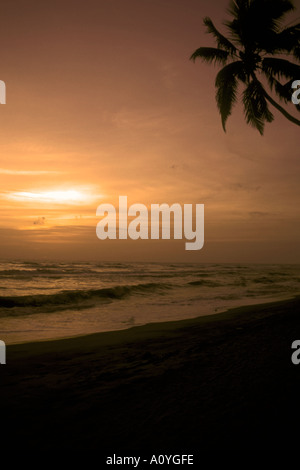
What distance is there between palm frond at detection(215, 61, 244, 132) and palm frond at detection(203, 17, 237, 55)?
1079 millimetres

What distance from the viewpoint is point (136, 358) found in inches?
206

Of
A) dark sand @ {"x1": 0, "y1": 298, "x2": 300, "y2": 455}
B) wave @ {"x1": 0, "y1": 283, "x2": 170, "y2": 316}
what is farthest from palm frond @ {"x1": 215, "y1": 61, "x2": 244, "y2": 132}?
wave @ {"x1": 0, "y1": 283, "x2": 170, "y2": 316}

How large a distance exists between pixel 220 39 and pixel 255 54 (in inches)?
60.7

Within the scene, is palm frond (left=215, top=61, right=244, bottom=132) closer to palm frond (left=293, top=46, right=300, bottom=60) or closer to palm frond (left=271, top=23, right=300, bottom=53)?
palm frond (left=271, top=23, right=300, bottom=53)

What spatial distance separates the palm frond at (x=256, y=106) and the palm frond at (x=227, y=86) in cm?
51

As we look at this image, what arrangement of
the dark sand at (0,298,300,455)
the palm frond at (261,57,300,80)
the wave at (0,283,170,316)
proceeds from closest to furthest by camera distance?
the dark sand at (0,298,300,455)
the palm frond at (261,57,300,80)
the wave at (0,283,170,316)

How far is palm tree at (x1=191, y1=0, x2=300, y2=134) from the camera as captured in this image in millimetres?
11766

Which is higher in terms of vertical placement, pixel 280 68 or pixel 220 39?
pixel 220 39

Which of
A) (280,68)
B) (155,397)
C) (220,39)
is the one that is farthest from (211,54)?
(155,397)

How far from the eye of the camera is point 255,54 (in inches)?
485

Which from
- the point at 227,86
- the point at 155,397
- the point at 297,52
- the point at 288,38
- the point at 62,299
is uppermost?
the point at 288,38

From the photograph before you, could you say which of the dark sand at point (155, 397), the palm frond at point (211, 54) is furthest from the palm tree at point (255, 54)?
the dark sand at point (155, 397)

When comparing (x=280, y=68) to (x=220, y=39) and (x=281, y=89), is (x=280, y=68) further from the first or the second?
(x=220, y=39)
